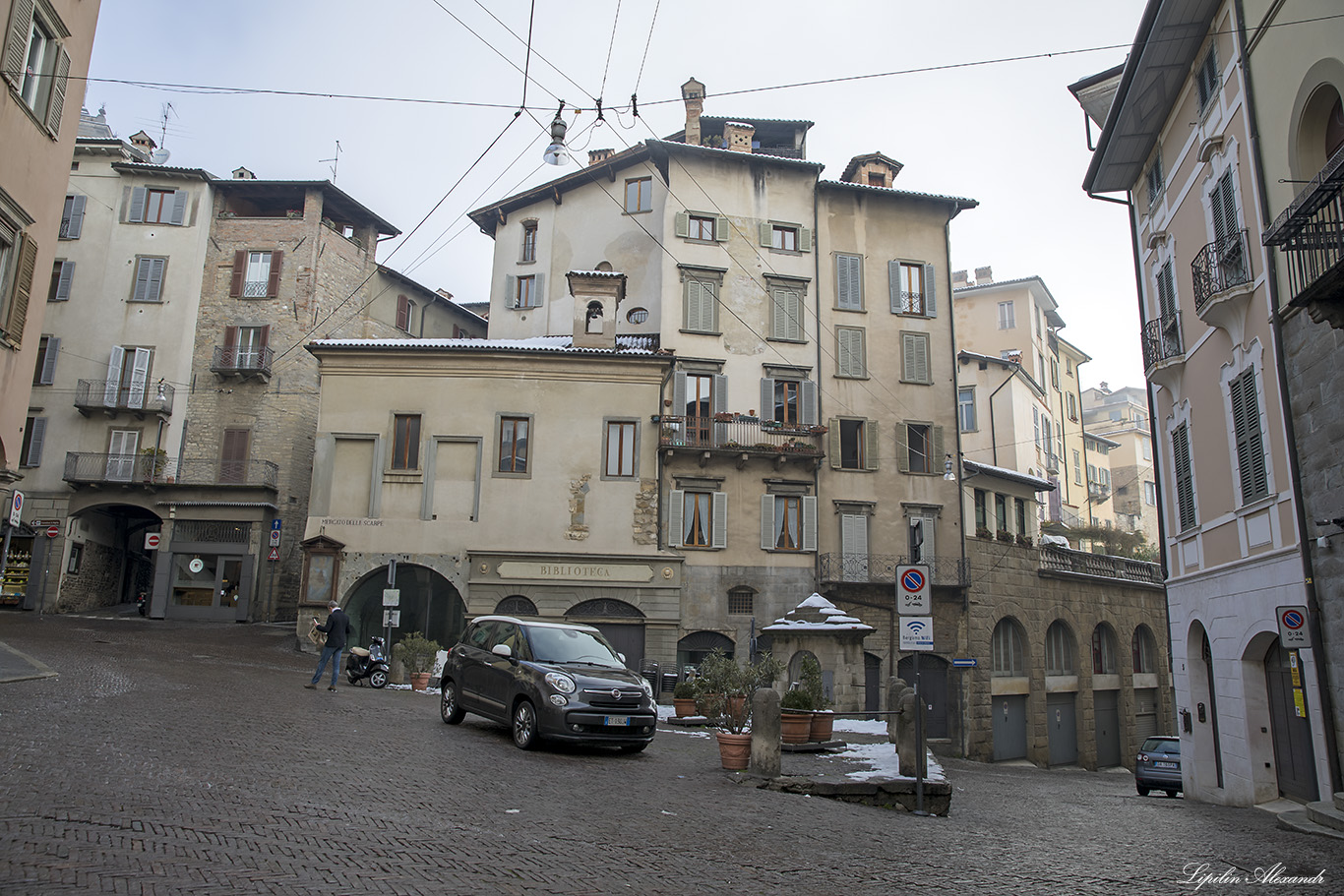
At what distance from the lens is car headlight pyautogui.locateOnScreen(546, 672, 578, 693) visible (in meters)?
12.1

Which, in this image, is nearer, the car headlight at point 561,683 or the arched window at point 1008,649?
the car headlight at point 561,683

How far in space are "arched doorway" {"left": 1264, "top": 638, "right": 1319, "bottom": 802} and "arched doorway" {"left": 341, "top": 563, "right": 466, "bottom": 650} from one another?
68.5ft

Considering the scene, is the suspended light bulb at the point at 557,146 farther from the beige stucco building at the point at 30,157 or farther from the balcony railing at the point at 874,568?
the balcony railing at the point at 874,568

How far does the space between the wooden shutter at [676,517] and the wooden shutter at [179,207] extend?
23.1 metres

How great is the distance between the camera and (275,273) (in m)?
37.5

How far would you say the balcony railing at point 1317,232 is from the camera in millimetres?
10359

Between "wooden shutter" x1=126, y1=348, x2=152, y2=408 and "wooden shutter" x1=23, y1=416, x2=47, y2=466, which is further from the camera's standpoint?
"wooden shutter" x1=126, y1=348, x2=152, y2=408

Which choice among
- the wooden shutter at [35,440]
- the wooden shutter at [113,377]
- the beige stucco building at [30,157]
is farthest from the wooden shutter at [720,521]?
the wooden shutter at [35,440]

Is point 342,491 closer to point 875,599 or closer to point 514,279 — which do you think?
point 514,279

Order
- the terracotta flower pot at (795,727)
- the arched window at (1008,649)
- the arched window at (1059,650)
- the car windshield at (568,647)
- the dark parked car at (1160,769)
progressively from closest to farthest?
the car windshield at (568,647)
the terracotta flower pot at (795,727)
the dark parked car at (1160,769)
the arched window at (1008,649)
the arched window at (1059,650)

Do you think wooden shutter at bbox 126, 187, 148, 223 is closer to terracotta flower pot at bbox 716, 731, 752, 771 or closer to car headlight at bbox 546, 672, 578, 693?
car headlight at bbox 546, 672, 578, 693

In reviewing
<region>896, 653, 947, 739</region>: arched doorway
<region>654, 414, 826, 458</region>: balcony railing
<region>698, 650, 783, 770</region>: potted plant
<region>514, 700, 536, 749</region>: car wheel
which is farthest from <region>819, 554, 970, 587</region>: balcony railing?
<region>514, 700, 536, 749</region>: car wheel

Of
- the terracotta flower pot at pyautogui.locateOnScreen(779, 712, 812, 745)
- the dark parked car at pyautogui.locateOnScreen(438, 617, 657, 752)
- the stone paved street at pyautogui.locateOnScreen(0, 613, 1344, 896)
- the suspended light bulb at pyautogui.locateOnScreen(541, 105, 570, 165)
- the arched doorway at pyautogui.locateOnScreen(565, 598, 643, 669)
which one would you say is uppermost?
the suspended light bulb at pyautogui.locateOnScreen(541, 105, 570, 165)

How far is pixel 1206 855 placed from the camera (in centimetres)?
868
